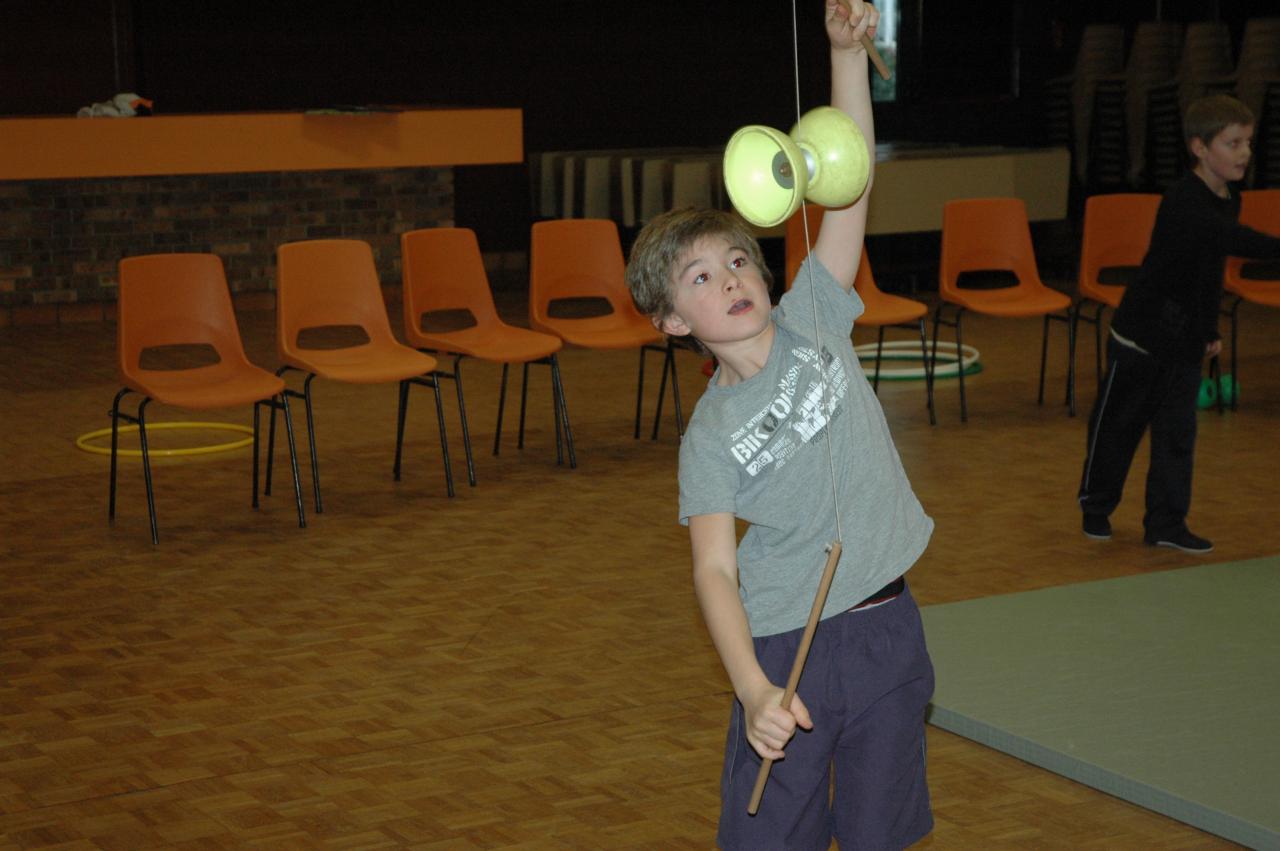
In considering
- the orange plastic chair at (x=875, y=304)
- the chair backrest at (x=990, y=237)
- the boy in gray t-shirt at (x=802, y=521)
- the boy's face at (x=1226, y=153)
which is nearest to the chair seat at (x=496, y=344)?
the orange plastic chair at (x=875, y=304)

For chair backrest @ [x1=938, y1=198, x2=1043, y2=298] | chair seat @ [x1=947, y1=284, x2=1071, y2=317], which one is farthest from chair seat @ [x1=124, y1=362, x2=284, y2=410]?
chair backrest @ [x1=938, y1=198, x2=1043, y2=298]

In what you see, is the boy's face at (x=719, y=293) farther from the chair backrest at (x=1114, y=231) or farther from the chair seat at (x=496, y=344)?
the chair backrest at (x=1114, y=231)

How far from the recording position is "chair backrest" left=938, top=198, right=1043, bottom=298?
26.6ft

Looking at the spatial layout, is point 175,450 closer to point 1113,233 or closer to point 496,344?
point 496,344

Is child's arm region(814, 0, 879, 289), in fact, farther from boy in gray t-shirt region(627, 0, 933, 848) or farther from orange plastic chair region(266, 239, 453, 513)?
orange plastic chair region(266, 239, 453, 513)

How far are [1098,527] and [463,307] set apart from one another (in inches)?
109

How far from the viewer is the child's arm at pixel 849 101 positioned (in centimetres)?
238

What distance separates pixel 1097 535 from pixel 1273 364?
3.72 metres

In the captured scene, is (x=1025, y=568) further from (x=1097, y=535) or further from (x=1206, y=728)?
(x=1206, y=728)

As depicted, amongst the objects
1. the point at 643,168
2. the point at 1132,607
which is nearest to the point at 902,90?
the point at 643,168

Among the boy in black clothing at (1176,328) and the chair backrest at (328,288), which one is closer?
the boy in black clothing at (1176,328)

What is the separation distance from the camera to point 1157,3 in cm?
1458

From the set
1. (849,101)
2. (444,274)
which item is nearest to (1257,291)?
(444,274)

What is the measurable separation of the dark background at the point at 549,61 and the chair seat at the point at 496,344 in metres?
5.72
